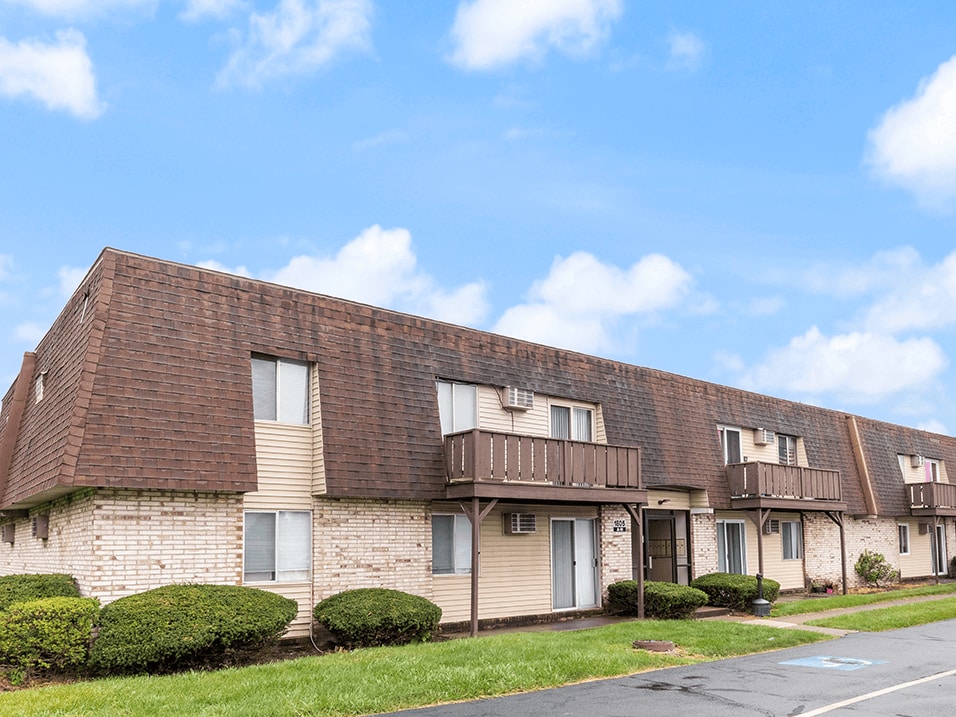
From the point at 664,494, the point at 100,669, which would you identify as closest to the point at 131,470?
the point at 100,669

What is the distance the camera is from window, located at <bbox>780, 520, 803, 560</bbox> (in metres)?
28.5

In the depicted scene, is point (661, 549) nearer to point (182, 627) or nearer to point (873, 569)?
point (873, 569)

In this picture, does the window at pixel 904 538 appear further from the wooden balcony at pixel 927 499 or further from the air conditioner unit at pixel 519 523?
the air conditioner unit at pixel 519 523

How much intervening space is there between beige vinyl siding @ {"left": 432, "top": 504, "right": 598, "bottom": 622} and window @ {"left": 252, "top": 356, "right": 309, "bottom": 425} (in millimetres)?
3719

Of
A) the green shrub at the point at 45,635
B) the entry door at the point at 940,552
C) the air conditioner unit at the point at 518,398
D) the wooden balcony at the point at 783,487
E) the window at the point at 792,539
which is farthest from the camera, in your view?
the entry door at the point at 940,552

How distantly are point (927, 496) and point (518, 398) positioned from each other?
69.6 feet

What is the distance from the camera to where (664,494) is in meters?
24.4

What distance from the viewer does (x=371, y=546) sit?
1720cm

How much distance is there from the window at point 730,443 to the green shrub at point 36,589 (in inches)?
722

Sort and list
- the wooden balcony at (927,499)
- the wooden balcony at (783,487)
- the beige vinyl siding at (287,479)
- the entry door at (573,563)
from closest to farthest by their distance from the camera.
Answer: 1. the beige vinyl siding at (287,479)
2. the entry door at (573,563)
3. the wooden balcony at (783,487)
4. the wooden balcony at (927,499)

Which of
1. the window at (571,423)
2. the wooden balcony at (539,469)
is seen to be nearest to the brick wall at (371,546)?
the wooden balcony at (539,469)

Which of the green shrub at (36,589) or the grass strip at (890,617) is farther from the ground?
the green shrub at (36,589)

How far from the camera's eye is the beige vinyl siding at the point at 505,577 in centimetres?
1859

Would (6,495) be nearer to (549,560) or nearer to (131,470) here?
(131,470)
